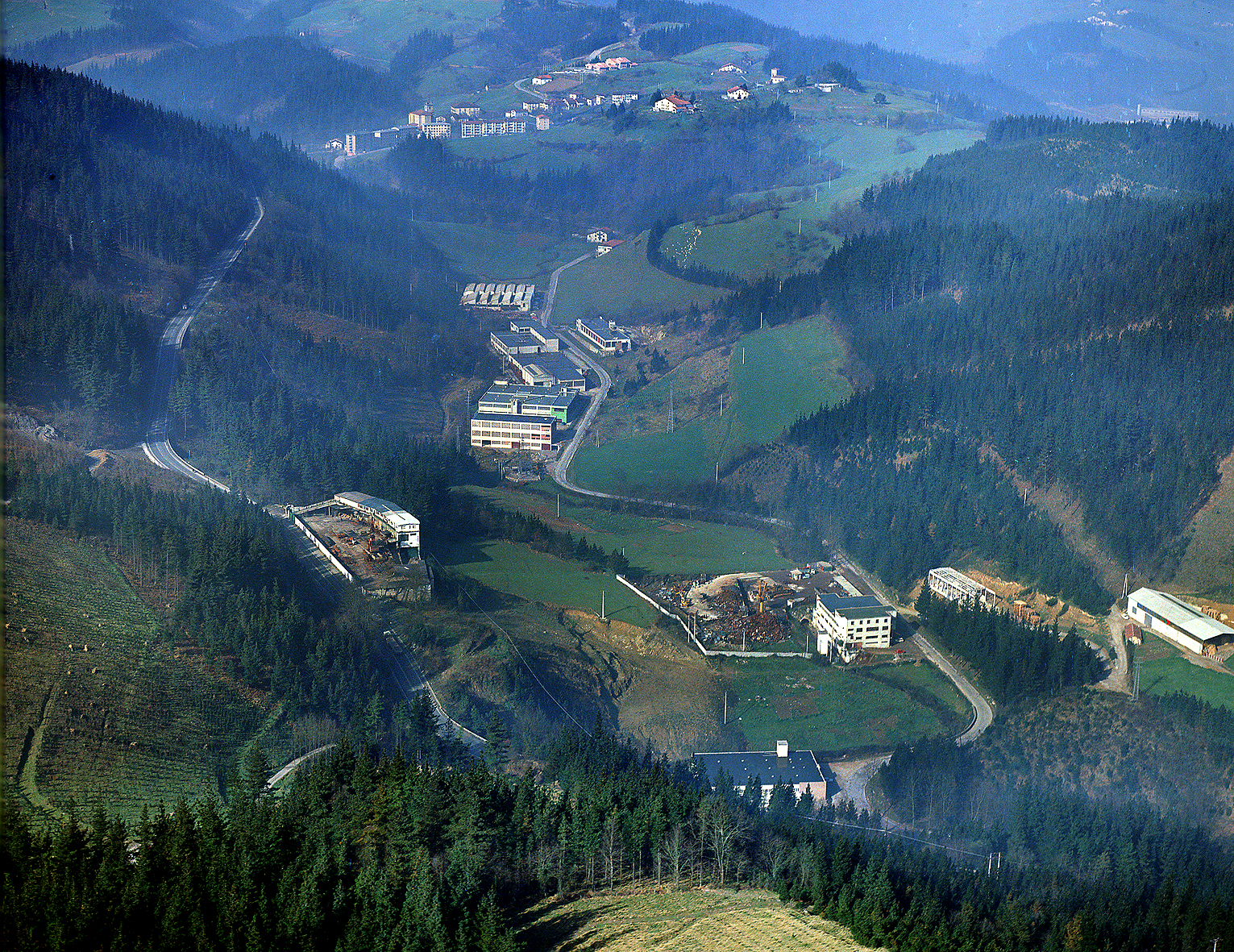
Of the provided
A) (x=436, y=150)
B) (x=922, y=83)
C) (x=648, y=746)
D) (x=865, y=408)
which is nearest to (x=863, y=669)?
(x=648, y=746)

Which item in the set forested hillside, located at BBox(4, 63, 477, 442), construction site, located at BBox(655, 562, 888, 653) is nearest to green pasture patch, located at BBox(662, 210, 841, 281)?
forested hillside, located at BBox(4, 63, 477, 442)

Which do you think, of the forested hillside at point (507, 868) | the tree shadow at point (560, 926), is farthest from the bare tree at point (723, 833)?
the tree shadow at point (560, 926)

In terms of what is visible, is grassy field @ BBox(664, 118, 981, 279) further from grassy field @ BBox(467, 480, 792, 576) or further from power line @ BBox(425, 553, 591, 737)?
power line @ BBox(425, 553, 591, 737)

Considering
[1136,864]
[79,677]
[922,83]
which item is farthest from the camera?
[922,83]

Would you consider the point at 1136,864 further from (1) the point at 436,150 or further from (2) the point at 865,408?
(1) the point at 436,150

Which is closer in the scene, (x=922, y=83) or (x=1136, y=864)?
(x=1136, y=864)
